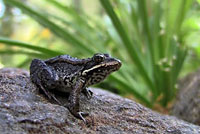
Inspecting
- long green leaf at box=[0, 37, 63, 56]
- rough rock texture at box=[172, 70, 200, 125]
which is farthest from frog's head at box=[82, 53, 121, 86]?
rough rock texture at box=[172, 70, 200, 125]

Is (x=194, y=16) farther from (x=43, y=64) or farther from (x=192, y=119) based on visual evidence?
(x=43, y=64)

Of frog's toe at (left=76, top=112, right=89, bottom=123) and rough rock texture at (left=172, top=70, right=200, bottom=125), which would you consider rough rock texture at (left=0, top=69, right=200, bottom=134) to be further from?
rough rock texture at (left=172, top=70, right=200, bottom=125)

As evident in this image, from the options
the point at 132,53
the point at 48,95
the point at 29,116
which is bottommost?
the point at 29,116

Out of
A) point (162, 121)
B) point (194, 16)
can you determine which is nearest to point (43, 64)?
point (162, 121)

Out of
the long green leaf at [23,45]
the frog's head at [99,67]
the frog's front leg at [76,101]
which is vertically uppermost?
the long green leaf at [23,45]

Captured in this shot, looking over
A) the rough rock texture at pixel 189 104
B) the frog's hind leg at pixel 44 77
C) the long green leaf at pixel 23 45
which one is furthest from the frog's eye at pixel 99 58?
the rough rock texture at pixel 189 104

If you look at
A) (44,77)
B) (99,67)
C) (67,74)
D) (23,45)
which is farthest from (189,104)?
(23,45)

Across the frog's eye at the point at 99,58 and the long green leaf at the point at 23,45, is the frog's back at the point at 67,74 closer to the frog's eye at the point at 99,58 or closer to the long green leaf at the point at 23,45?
the frog's eye at the point at 99,58
